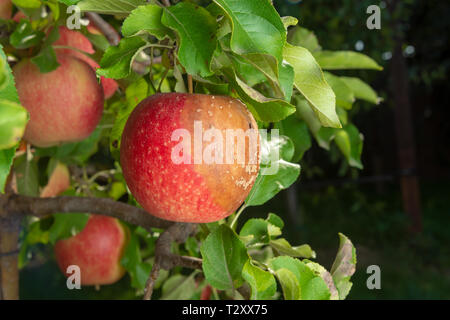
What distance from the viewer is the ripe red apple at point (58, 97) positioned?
0.79m

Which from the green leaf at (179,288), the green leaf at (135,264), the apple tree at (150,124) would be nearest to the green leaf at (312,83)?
the apple tree at (150,124)

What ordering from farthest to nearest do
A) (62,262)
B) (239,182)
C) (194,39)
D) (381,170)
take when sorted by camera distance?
(381,170) → (62,262) → (239,182) → (194,39)

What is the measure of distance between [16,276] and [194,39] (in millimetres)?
691

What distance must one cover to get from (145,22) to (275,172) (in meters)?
0.32

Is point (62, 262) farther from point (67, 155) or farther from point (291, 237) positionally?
point (291, 237)

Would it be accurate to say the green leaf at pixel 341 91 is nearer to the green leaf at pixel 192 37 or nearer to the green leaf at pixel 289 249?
the green leaf at pixel 289 249

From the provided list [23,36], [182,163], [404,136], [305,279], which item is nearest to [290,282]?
[305,279]

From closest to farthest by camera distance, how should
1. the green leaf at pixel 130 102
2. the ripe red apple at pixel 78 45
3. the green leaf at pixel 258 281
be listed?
the green leaf at pixel 258 281 → the green leaf at pixel 130 102 → the ripe red apple at pixel 78 45

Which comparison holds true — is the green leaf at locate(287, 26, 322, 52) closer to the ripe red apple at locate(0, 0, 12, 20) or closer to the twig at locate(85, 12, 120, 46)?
the twig at locate(85, 12, 120, 46)

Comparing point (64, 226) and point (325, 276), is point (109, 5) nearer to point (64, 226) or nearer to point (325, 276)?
point (325, 276)

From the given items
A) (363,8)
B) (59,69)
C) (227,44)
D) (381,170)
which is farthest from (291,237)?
(227,44)

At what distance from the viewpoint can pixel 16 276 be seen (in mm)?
929

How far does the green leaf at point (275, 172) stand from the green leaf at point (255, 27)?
265 mm

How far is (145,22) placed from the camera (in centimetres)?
46
